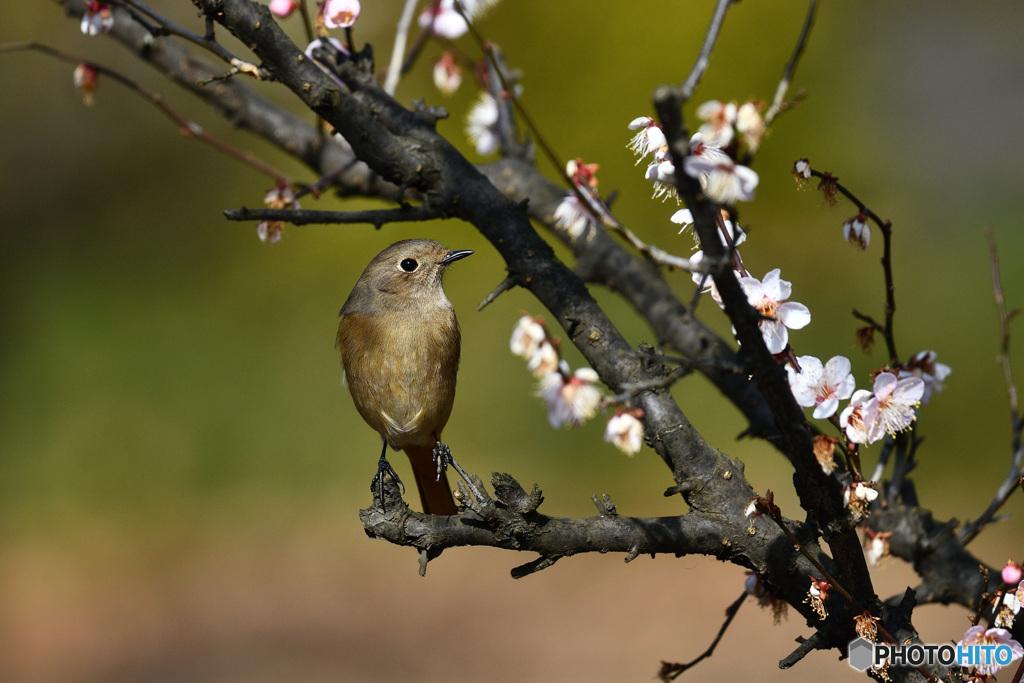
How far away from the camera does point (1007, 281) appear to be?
23.3 feet

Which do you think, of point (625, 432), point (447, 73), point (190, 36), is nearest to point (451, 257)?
point (190, 36)

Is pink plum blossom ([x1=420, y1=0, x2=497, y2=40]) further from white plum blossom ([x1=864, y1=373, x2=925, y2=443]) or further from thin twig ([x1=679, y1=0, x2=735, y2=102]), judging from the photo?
white plum blossom ([x1=864, y1=373, x2=925, y2=443])

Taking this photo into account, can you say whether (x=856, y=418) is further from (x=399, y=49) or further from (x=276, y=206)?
(x=399, y=49)

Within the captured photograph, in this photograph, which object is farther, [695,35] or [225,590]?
[695,35]

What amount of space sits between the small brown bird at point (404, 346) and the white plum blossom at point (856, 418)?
1306 millimetres

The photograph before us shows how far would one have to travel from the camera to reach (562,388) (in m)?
1.55

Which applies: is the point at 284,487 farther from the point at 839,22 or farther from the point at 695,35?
the point at 839,22

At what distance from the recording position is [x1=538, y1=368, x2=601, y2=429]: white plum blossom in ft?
4.98

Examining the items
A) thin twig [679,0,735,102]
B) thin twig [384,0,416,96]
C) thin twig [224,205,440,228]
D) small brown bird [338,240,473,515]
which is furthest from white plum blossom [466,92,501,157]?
thin twig [679,0,735,102]

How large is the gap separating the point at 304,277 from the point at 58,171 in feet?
10.4

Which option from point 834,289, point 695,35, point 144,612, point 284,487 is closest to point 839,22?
point 695,35

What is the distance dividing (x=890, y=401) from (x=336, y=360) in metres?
6.64

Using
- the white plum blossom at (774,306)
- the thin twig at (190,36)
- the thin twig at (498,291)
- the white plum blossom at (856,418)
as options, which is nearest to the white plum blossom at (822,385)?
the white plum blossom at (856,418)

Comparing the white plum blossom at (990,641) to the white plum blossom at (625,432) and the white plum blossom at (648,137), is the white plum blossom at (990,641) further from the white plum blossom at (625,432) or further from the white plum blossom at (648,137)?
the white plum blossom at (648,137)
